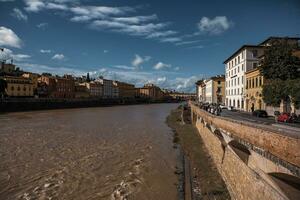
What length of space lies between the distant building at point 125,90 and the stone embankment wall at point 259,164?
163m

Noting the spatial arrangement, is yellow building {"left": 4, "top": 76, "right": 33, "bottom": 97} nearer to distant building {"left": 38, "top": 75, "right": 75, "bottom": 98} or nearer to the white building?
distant building {"left": 38, "top": 75, "right": 75, "bottom": 98}

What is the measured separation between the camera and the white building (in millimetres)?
49500

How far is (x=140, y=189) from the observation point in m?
12.8

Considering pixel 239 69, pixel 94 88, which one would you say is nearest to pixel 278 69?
pixel 239 69

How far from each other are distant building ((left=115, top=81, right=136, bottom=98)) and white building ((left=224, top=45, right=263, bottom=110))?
117648 mm

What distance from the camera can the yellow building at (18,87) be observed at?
3418 inches

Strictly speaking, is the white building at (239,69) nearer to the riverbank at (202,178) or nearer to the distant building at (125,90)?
the riverbank at (202,178)

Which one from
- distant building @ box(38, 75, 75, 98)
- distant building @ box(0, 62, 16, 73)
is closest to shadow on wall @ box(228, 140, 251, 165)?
distant building @ box(38, 75, 75, 98)

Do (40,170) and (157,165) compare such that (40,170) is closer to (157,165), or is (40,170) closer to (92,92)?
(157,165)

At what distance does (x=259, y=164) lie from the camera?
11891 mm

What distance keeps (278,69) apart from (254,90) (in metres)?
10.8

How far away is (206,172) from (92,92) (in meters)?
131

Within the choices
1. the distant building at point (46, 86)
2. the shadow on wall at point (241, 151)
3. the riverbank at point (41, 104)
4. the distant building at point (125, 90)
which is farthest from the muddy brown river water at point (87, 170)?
the distant building at point (125, 90)

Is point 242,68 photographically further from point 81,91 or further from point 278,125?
point 81,91
